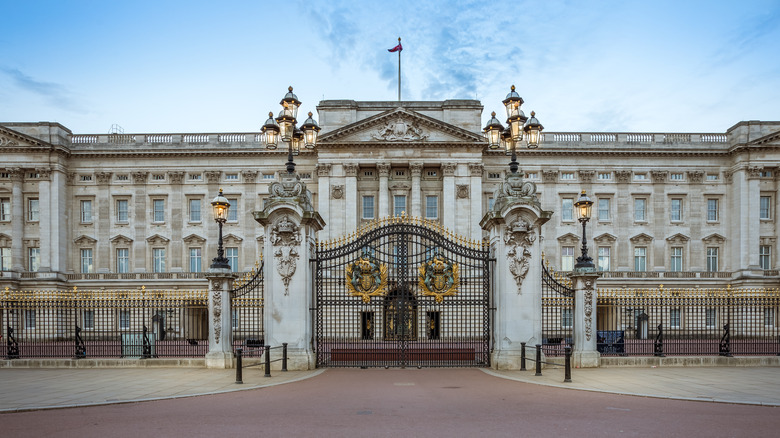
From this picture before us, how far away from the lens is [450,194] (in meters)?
51.1

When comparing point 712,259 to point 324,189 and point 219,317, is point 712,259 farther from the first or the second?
point 219,317

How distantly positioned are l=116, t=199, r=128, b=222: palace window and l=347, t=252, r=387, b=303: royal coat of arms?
4137 cm

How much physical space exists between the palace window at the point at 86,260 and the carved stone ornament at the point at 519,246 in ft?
154

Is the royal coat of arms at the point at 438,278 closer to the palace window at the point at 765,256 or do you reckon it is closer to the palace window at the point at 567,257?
the palace window at the point at 567,257

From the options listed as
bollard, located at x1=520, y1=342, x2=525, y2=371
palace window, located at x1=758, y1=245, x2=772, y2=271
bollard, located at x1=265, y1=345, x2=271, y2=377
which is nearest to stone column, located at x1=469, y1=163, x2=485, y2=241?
palace window, located at x1=758, y1=245, x2=772, y2=271

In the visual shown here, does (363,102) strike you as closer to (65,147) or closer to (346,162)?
(346,162)

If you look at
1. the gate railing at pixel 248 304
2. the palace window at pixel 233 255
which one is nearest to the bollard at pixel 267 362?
the gate railing at pixel 248 304

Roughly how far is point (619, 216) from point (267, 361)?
4381 centimetres

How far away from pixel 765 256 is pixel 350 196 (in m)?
37.0

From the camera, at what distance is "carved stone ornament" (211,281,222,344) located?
19.8 meters

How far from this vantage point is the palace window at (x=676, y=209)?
54.1 metres

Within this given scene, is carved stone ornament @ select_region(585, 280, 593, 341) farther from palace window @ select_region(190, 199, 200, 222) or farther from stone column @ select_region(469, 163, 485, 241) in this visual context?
palace window @ select_region(190, 199, 200, 222)

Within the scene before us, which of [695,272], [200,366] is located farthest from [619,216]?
[200,366]

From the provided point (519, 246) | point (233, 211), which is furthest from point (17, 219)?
point (519, 246)
